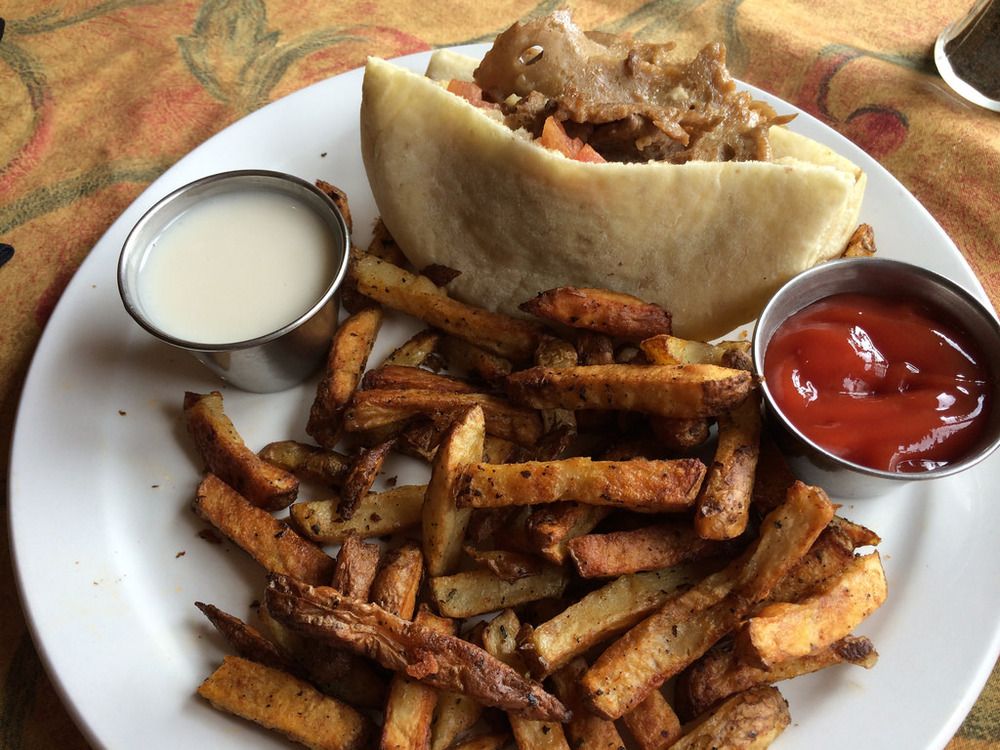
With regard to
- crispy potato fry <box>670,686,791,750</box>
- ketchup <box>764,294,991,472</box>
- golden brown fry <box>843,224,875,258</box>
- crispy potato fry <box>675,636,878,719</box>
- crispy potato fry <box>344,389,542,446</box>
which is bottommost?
crispy potato fry <box>670,686,791,750</box>

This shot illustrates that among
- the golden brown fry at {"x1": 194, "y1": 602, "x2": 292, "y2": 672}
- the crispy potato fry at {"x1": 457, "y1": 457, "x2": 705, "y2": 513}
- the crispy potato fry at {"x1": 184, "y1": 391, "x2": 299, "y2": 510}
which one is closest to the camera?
the crispy potato fry at {"x1": 457, "y1": 457, "x2": 705, "y2": 513}

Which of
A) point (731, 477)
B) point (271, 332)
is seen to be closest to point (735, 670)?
point (731, 477)

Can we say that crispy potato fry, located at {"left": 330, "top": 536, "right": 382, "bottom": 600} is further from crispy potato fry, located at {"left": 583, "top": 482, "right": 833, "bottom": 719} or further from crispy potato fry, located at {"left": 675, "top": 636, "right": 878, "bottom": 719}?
crispy potato fry, located at {"left": 675, "top": 636, "right": 878, "bottom": 719}

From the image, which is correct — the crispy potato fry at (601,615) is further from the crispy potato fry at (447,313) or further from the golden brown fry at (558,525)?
the crispy potato fry at (447,313)

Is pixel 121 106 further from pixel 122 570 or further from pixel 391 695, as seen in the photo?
pixel 391 695

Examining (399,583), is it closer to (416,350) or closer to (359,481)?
(359,481)

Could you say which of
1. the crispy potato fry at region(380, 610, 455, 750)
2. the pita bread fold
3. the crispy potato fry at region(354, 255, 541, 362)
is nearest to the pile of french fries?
the crispy potato fry at region(380, 610, 455, 750)
